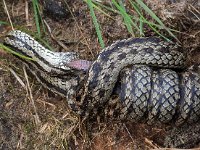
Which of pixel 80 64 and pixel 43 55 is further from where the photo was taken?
pixel 43 55

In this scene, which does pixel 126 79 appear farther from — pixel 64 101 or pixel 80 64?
pixel 64 101

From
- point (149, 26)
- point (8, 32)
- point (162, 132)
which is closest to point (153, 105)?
point (162, 132)

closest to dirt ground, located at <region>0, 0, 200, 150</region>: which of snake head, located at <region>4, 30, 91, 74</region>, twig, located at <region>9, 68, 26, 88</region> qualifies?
twig, located at <region>9, 68, 26, 88</region>

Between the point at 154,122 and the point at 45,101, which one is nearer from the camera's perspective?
the point at 154,122

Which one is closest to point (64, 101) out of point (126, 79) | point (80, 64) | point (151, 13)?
point (80, 64)

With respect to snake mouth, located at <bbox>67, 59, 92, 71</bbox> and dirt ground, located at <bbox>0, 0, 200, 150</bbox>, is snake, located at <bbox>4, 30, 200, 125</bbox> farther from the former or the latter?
dirt ground, located at <bbox>0, 0, 200, 150</bbox>

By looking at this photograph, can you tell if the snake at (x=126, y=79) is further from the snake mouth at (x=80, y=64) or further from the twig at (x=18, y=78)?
the twig at (x=18, y=78)

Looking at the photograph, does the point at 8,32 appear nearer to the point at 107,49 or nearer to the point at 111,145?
the point at 107,49
